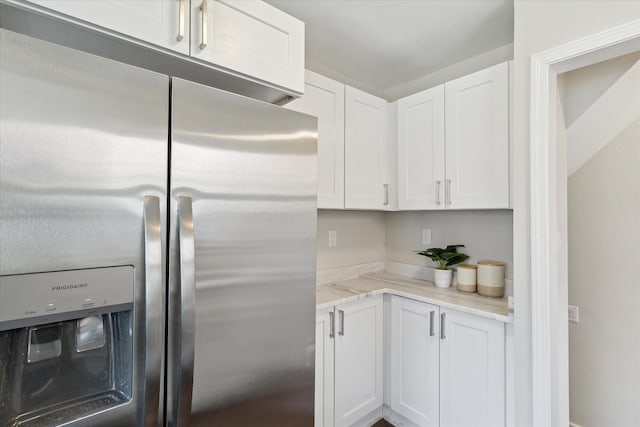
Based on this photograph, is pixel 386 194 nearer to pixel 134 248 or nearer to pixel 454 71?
pixel 454 71

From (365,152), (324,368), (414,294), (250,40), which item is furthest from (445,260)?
(250,40)

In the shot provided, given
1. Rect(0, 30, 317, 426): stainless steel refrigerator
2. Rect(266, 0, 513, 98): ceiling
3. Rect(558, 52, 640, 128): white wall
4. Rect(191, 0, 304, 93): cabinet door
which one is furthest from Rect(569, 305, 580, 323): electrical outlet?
Rect(191, 0, 304, 93): cabinet door

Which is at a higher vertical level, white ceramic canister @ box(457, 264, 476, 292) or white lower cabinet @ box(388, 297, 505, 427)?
white ceramic canister @ box(457, 264, 476, 292)

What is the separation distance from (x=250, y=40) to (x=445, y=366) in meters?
1.92

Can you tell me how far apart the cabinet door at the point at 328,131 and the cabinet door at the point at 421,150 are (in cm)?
52

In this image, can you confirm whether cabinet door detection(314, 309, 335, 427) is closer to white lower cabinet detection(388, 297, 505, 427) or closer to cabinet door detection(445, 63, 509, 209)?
white lower cabinet detection(388, 297, 505, 427)

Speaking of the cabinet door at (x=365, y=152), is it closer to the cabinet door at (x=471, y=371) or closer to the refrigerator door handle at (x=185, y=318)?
the cabinet door at (x=471, y=371)

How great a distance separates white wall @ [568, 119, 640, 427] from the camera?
5.99 feet

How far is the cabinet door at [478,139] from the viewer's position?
5.66ft

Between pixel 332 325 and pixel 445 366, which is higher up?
pixel 332 325

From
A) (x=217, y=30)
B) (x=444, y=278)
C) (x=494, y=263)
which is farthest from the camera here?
(x=444, y=278)

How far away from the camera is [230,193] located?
97cm

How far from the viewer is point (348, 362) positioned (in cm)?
182

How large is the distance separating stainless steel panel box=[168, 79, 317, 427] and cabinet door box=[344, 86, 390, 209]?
2.84 ft
